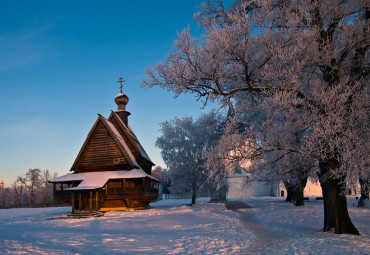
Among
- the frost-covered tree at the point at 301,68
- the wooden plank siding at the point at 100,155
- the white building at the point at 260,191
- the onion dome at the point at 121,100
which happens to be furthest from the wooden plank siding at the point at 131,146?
the white building at the point at 260,191

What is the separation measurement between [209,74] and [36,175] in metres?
71.3

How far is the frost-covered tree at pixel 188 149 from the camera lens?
3506cm

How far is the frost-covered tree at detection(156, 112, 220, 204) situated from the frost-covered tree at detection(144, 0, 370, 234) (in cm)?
2331

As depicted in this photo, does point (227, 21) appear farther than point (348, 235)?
Yes

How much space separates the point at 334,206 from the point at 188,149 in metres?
24.6

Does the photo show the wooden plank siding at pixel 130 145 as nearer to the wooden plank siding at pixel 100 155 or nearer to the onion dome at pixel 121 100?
the wooden plank siding at pixel 100 155

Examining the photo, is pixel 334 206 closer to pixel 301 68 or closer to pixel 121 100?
pixel 301 68

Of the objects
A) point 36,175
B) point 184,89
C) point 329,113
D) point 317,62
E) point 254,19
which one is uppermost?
point 254,19

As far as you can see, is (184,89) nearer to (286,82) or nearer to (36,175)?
(286,82)

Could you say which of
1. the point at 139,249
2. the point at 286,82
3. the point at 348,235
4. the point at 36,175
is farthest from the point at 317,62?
the point at 36,175

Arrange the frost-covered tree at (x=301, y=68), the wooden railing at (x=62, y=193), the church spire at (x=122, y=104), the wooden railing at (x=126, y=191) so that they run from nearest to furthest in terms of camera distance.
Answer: the frost-covered tree at (x=301, y=68), the wooden railing at (x=126, y=191), the wooden railing at (x=62, y=193), the church spire at (x=122, y=104)

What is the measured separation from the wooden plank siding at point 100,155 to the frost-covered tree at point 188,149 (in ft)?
34.1

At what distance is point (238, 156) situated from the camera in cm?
1148

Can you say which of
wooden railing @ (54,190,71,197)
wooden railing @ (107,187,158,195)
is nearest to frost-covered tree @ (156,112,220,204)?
wooden railing @ (107,187,158,195)
